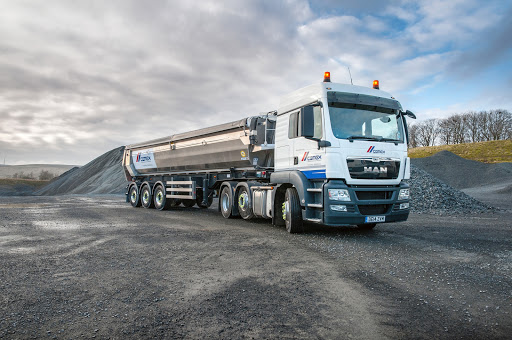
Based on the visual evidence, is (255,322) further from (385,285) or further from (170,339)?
(385,285)

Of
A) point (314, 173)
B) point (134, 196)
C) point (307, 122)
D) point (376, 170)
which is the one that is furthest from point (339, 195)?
point (134, 196)

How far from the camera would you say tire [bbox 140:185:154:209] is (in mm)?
16344

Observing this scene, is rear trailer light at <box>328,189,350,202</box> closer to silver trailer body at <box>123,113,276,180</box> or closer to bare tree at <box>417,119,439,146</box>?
silver trailer body at <box>123,113,276,180</box>

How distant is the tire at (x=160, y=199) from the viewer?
50.0 feet

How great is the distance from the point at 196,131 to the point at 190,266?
835 centimetres

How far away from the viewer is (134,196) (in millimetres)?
17750

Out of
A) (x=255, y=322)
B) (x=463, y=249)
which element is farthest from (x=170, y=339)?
(x=463, y=249)

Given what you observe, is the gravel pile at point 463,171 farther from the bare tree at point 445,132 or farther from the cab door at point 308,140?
the cab door at point 308,140

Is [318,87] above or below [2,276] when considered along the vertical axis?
above

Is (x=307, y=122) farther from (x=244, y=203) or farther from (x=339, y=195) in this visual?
(x=244, y=203)

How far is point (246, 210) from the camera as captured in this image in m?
10.7

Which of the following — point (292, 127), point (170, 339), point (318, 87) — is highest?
point (318, 87)

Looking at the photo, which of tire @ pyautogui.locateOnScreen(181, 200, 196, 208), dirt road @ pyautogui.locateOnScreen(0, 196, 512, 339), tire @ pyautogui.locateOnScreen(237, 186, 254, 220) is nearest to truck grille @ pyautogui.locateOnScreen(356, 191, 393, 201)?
dirt road @ pyautogui.locateOnScreen(0, 196, 512, 339)

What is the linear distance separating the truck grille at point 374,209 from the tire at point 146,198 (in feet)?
36.7
